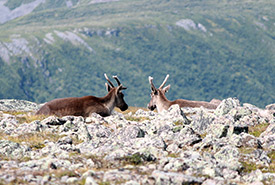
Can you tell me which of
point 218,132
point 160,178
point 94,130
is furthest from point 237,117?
point 160,178

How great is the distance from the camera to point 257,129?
704 inches

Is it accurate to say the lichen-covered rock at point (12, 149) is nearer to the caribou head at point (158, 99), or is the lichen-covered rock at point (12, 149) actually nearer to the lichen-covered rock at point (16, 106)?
the lichen-covered rock at point (16, 106)

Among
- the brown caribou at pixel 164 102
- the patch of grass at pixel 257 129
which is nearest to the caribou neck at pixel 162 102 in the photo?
the brown caribou at pixel 164 102

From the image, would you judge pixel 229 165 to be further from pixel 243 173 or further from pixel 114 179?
pixel 114 179

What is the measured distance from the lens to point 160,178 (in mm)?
9547

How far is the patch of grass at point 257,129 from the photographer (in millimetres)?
17061

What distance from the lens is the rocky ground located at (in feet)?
32.4

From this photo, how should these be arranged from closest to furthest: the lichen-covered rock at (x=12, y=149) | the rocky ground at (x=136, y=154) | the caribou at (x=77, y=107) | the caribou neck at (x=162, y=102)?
1. the rocky ground at (x=136, y=154)
2. the lichen-covered rock at (x=12, y=149)
3. the caribou at (x=77, y=107)
4. the caribou neck at (x=162, y=102)

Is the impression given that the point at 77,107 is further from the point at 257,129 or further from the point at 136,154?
the point at 136,154

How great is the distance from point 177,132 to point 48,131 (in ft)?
15.9

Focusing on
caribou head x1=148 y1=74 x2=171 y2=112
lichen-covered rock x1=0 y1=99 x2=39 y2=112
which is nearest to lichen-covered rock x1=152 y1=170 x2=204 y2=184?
caribou head x1=148 y1=74 x2=171 y2=112

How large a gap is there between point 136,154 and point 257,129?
7620mm

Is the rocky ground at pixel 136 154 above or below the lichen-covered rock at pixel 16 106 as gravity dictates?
above

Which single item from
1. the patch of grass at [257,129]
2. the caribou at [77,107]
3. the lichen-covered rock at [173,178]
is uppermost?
the lichen-covered rock at [173,178]
